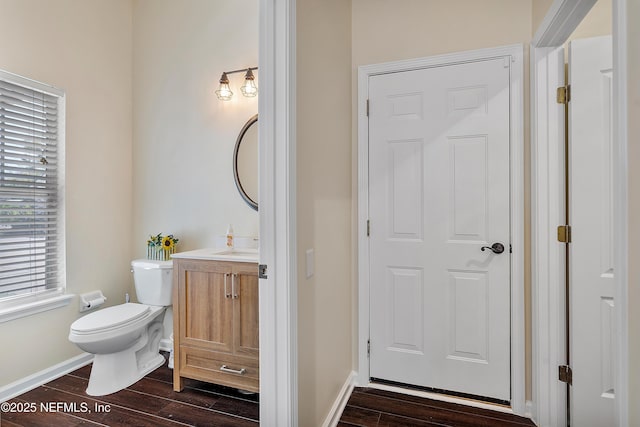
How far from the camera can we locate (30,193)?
222 centimetres

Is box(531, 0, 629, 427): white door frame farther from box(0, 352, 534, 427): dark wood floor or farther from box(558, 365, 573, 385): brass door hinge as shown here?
box(0, 352, 534, 427): dark wood floor

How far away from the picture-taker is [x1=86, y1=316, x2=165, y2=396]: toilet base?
213cm

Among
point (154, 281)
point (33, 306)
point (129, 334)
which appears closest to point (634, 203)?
point (129, 334)

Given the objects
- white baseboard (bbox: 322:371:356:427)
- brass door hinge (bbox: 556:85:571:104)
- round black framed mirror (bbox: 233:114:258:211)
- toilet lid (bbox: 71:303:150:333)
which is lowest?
white baseboard (bbox: 322:371:356:427)

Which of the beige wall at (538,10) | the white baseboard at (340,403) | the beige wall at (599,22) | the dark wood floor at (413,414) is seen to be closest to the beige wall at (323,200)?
the white baseboard at (340,403)

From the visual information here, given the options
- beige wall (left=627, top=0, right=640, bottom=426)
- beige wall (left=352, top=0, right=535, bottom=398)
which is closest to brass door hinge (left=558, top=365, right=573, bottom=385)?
beige wall (left=352, top=0, right=535, bottom=398)

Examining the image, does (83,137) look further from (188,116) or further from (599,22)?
(599,22)

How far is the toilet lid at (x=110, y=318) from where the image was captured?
2.03 m

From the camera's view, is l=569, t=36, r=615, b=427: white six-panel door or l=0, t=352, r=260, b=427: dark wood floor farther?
l=0, t=352, r=260, b=427: dark wood floor

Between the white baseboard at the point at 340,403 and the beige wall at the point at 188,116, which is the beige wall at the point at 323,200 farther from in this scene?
the beige wall at the point at 188,116

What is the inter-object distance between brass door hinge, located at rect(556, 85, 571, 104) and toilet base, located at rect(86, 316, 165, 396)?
2901mm

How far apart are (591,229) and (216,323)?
6.67 feet

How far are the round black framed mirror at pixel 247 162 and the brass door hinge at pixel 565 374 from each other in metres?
1.99

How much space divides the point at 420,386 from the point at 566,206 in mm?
1334
